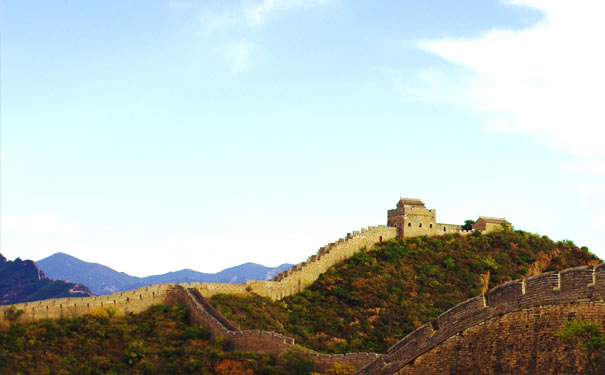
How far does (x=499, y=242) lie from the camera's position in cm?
7625

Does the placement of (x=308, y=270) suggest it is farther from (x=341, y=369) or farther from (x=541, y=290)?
(x=541, y=290)

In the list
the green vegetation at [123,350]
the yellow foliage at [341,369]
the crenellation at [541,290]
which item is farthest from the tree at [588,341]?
the green vegetation at [123,350]

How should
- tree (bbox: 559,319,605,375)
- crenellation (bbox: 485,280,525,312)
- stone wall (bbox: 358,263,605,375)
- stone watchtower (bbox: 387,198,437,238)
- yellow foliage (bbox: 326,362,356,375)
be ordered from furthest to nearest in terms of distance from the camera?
stone watchtower (bbox: 387,198,437,238), yellow foliage (bbox: 326,362,356,375), crenellation (bbox: 485,280,525,312), stone wall (bbox: 358,263,605,375), tree (bbox: 559,319,605,375)

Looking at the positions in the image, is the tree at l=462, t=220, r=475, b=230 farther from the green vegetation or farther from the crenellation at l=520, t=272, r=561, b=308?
the crenellation at l=520, t=272, r=561, b=308

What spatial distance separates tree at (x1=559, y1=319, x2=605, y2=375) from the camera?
16109 mm

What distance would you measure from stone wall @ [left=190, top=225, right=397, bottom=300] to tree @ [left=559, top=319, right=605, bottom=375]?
141 ft

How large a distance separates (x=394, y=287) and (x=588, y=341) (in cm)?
4974

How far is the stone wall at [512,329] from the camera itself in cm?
1670

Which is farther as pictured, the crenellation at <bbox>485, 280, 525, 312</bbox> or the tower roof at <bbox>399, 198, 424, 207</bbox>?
the tower roof at <bbox>399, 198, 424, 207</bbox>

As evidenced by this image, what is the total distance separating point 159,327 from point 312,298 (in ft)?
53.2

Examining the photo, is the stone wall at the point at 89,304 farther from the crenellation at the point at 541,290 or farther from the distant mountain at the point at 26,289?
the distant mountain at the point at 26,289

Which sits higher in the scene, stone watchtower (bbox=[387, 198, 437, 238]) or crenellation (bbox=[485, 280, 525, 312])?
stone watchtower (bbox=[387, 198, 437, 238])

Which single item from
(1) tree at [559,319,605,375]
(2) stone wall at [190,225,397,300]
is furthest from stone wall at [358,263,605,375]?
(2) stone wall at [190,225,397,300]

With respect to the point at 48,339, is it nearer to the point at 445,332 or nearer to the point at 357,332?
the point at 357,332
